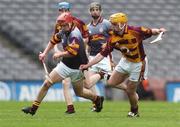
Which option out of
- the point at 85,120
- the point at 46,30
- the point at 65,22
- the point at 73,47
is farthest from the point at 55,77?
the point at 46,30

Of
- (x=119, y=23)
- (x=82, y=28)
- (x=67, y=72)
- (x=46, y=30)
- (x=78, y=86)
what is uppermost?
(x=119, y=23)

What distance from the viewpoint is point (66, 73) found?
1385cm

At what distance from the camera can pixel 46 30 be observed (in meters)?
28.0

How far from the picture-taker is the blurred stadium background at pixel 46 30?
89.9 ft

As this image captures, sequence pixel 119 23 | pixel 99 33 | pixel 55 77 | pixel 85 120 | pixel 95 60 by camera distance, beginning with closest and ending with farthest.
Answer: pixel 85 120, pixel 119 23, pixel 95 60, pixel 55 77, pixel 99 33

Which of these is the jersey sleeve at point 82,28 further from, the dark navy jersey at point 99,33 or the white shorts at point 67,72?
the white shorts at point 67,72

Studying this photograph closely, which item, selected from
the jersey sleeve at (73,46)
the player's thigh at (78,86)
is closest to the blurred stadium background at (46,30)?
the player's thigh at (78,86)

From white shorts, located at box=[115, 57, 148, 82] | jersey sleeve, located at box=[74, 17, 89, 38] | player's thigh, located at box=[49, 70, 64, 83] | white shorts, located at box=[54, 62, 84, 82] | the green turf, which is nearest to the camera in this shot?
the green turf

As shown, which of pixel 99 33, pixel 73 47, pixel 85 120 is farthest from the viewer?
pixel 99 33

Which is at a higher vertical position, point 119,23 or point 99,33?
point 119,23

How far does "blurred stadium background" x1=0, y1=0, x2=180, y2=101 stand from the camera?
2739cm

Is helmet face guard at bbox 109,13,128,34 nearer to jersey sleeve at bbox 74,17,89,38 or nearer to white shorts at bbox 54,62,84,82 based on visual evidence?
white shorts at bbox 54,62,84,82

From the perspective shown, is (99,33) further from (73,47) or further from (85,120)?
(85,120)

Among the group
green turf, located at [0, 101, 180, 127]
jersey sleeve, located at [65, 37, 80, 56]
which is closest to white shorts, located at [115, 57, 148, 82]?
green turf, located at [0, 101, 180, 127]
